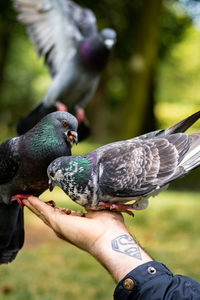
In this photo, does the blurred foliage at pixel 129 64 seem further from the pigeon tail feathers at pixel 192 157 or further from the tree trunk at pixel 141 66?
the pigeon tail feathers at pixel 192 157

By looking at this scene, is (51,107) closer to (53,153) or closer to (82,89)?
(82,89)

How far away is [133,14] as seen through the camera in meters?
12.3

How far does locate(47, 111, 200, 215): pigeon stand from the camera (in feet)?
7.13

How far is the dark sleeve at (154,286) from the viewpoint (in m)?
1.71

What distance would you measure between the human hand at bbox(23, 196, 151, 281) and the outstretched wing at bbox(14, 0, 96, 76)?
3628mm

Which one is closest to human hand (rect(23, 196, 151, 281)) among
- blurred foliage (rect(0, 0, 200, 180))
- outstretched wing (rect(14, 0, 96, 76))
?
blurred foliage (rect(0, 0, 200, 180))

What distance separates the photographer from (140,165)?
224 centimetres

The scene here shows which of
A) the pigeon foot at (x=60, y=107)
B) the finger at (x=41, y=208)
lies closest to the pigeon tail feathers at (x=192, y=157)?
the finger at (x=41, y=208)

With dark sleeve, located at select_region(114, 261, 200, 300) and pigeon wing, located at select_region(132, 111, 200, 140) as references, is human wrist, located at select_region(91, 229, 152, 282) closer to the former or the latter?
dark sleeve, located at select_region(114, 261, 200, 300)

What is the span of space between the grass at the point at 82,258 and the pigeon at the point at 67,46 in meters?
1.66

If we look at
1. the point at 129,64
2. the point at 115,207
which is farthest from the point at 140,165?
the point at 129,64

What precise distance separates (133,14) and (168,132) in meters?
10.6

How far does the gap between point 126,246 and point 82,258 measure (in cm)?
333

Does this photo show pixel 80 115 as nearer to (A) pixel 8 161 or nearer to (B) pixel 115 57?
(A) pixel 8 161
